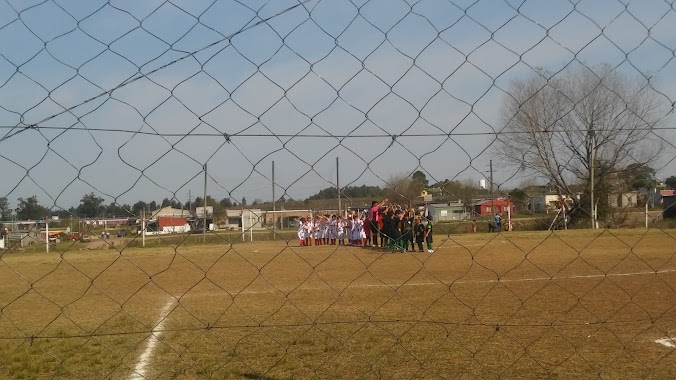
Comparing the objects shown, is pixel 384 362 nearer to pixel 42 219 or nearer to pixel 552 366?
pixel 552 366

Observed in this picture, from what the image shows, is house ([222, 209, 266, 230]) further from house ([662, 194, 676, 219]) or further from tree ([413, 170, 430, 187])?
house ([662, 194, 676, 219])

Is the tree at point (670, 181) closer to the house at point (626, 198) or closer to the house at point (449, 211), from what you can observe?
the house at point (626, 198)

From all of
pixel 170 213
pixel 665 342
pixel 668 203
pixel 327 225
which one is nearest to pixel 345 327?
pixel 327 225

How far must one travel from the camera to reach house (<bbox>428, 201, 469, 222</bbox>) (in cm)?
287

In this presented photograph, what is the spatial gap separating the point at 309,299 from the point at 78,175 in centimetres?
647

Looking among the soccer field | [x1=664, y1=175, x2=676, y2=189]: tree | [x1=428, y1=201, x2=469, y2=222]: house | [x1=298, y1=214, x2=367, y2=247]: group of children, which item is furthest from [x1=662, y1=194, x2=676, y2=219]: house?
Result: [x1=298, y1=214, x2=367, y2=247]: group of children

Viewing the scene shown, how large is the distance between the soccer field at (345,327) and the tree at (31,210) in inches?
14.8

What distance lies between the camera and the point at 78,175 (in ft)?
8.60

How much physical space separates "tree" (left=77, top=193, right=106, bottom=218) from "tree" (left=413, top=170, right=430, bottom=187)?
1179 mm

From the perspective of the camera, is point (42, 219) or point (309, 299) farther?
point (309, 299)

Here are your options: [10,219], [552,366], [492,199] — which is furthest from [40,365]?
[492,199]

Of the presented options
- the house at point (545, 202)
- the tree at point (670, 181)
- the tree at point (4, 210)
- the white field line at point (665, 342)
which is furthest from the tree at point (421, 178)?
the white field line at point (665, 342)

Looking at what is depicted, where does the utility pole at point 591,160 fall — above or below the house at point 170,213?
Result: above

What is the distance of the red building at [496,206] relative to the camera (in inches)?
111
